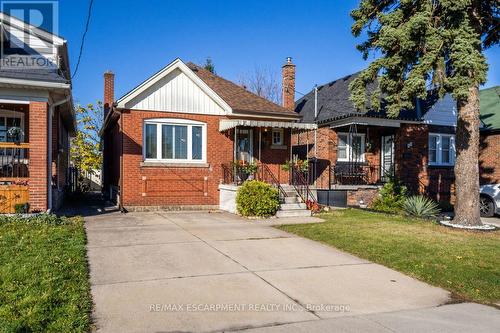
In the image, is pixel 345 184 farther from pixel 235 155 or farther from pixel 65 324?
pixel 65 324

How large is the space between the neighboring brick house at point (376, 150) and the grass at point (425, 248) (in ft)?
15.6

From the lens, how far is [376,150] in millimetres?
19438

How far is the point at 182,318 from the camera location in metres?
4.42

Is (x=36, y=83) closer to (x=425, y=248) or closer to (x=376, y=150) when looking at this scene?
(x=425, y=248)

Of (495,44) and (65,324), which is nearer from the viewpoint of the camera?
(65,324)

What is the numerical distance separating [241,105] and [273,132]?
1.77 meters

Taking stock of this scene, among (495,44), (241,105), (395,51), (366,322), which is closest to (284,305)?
(366,322)

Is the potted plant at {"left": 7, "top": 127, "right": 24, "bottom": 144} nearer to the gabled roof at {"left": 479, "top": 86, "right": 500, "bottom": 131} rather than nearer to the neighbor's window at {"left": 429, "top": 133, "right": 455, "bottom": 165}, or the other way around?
the neighbor's window at {"left": 429, "top": 133, "right": 455, "bottom": 165}

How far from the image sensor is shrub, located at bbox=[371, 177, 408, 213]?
16359 millimetres

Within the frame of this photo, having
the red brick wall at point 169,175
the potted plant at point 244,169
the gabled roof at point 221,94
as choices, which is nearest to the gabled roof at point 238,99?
the gabled roof at point 221,94

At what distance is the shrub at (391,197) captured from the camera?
1636cm

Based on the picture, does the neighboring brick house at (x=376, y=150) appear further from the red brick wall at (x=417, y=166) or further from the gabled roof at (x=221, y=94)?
the gabled roof at (x=221, y=94)

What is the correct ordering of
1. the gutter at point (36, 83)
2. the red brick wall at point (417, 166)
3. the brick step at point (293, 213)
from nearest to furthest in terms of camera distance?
the gutter at point (36, 83), the brick step at point (293, 213), the red brick wall at point (417, 166)

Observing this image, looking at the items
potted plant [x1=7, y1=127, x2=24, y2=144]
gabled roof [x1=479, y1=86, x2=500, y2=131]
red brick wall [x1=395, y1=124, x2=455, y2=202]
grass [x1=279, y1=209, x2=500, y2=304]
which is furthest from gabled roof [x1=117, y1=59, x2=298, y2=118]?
gabled roof [x1=479, y1=86, x2=500, y2=131]
